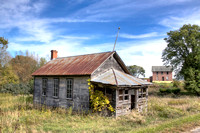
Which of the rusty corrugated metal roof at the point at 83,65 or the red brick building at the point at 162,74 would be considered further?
the red brick building at the point at 162,74

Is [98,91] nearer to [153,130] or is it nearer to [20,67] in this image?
[153,130]

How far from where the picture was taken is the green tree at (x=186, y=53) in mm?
27694

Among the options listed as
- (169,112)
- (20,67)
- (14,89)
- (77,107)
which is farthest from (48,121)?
(20,67)

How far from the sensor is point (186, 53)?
102 ft

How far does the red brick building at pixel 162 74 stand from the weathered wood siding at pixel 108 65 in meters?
56.4

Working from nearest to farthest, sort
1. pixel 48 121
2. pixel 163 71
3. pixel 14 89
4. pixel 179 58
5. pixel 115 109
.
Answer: pixel 48 121
pixel 115 109
pixel 14 89
pixel 179 58
pixel 163 71

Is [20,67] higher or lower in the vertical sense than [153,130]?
higher

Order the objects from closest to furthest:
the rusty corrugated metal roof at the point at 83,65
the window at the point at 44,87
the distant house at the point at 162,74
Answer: the rusty corrugated metal roof at the point at 83,65, the window at the point at 44,87, the distant house at the point at 162,74

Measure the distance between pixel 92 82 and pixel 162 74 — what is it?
201ft

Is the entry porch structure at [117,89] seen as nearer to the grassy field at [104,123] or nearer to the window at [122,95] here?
the window at [122,95]

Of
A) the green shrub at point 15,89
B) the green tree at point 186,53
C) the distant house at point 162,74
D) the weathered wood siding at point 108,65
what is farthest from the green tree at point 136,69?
the weathered wood siding at point 108,65

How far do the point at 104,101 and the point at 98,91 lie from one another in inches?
41.3

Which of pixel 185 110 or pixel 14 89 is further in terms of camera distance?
pixel 14 89

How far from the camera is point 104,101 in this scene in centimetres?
1167
